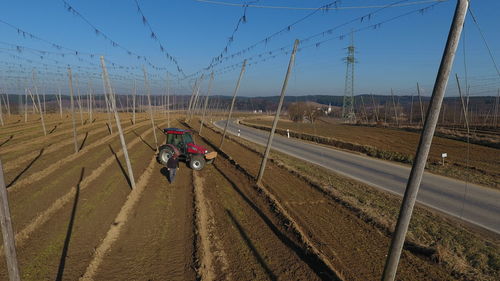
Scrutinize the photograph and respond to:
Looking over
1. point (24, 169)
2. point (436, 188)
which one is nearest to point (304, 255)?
point (436, 188)

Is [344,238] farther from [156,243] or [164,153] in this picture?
[164,153]

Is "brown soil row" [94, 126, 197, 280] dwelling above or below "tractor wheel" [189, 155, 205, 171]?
below

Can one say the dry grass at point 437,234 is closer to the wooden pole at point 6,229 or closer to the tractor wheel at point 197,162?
the tractor wheel at point 197,162

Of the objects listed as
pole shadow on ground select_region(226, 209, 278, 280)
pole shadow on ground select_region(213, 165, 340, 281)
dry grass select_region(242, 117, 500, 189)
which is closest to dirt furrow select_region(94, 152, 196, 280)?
pole shadow on ground select_region(226, 209, 278, 280)

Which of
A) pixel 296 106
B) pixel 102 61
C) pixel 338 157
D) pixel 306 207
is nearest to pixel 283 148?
pixel 338 157

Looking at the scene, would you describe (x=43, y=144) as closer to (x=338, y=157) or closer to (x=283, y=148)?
(x=283, y=148)

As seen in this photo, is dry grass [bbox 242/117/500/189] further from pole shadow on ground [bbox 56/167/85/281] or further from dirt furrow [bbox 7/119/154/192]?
dirt furrow [bbox 7/119/154/192]

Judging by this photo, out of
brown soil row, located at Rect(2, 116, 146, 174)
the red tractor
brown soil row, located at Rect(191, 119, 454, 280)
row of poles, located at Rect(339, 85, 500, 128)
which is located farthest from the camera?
row of poles, located at Rect(339, 85, 500, 128)
